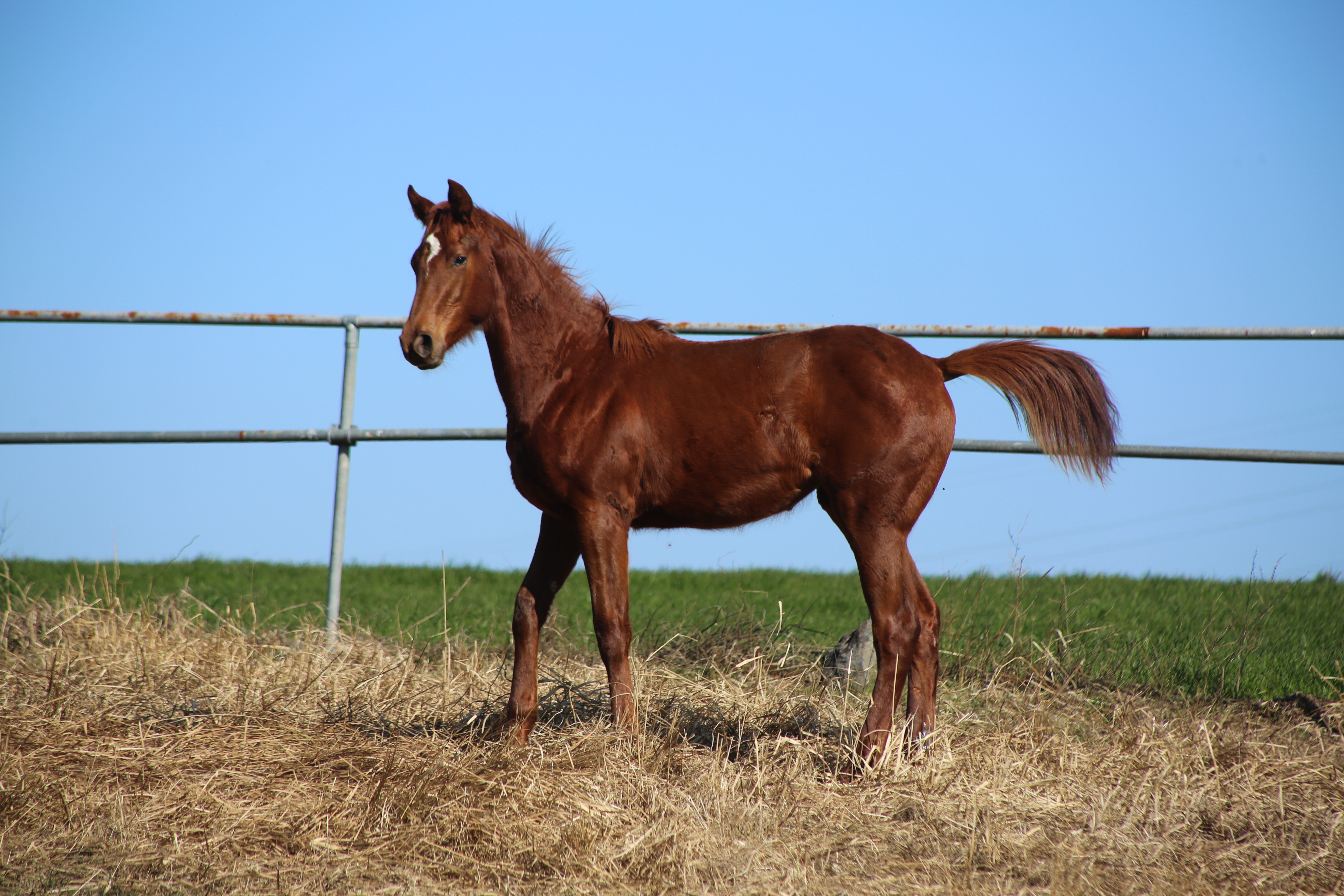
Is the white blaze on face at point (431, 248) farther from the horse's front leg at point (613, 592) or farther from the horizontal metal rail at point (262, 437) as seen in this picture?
the horizontal metal rail at point (262, 437)

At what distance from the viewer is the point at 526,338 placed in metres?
3.60

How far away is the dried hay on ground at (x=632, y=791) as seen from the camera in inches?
105

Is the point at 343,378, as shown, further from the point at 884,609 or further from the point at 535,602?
the point at 884,609

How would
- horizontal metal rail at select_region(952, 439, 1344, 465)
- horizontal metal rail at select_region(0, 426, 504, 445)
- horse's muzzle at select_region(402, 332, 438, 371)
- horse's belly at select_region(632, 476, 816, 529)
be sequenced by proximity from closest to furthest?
horse's muzzle at select_region(402, 332, 438, 371), horse's belly at select_region(632, 476, 816, 529), horizontal metal rail at select_region(952, 439, 1344, 465), horizontal metal rail at select_region(0, 426, 504, 445)

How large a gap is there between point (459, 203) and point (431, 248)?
0.19 m

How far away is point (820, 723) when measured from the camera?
154 inches

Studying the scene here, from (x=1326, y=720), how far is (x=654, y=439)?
10.5ft

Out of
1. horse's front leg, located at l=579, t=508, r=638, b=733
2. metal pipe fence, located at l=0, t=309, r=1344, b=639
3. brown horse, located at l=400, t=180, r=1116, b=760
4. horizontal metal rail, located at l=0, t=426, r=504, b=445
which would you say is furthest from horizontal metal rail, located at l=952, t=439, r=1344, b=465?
horizontal metal rail, located at l=0, t=426, r=504, b=445

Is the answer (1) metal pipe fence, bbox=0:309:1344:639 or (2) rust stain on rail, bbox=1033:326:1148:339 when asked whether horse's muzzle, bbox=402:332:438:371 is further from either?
(2) rust stain on rail, bbox=1033:326:1148:339

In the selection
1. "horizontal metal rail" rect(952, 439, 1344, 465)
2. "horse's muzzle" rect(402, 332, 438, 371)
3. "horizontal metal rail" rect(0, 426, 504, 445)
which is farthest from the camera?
"horizontal metal rail" rect(0, 426, 504, 445)

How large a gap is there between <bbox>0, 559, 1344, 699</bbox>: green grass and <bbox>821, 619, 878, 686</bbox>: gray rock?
0.34m

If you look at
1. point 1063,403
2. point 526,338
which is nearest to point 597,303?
point 526,338

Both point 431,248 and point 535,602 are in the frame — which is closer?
point 431,248

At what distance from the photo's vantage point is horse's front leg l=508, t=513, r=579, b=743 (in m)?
3.60
